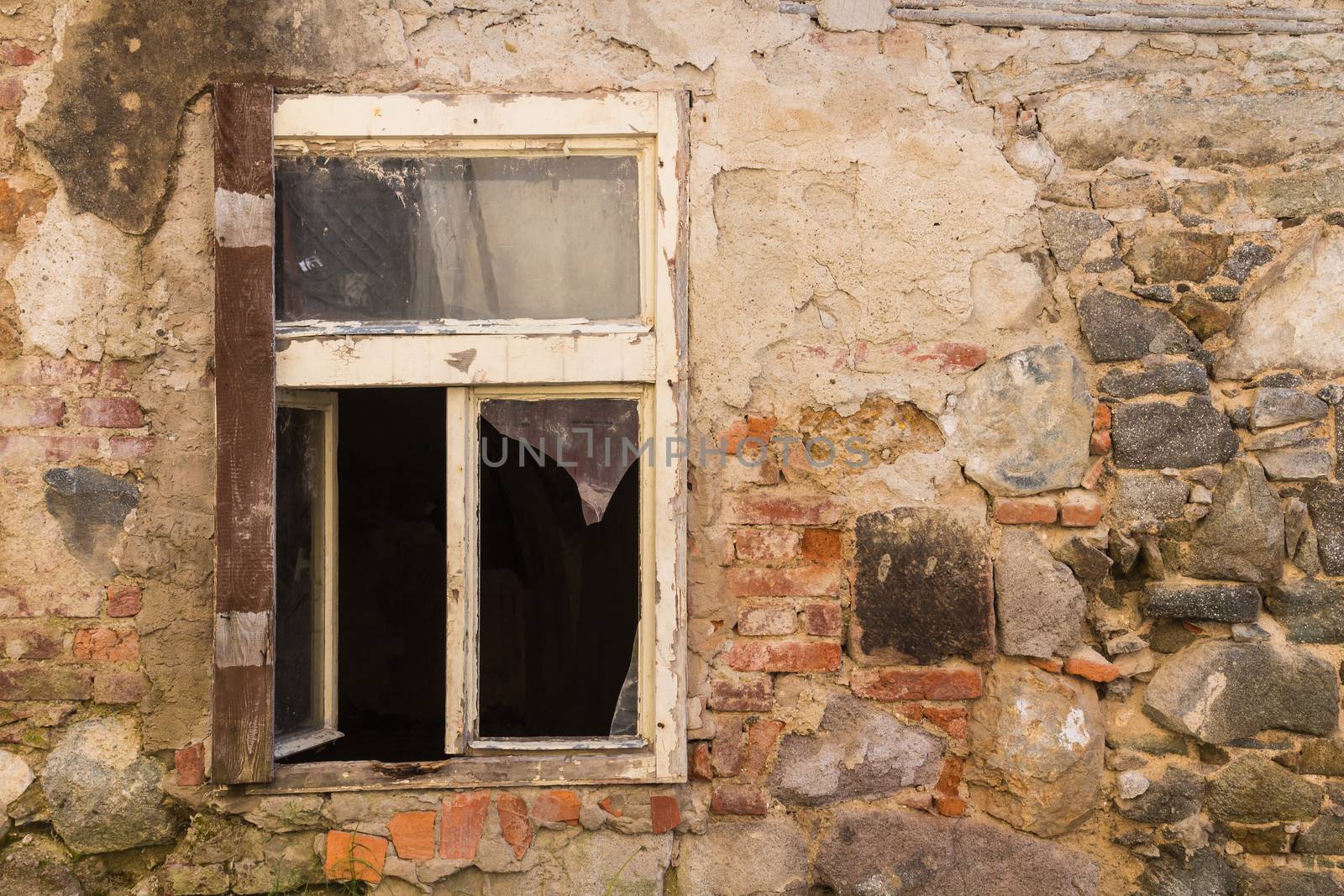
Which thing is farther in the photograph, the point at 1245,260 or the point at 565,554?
the point at 565,554

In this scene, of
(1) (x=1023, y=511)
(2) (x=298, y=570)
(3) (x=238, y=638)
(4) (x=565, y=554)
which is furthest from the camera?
(4) (x=565, y=554)

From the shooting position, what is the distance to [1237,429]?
228cm

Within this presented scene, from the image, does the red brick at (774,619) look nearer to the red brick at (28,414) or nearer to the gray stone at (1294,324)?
the gray stone at (1294,324)

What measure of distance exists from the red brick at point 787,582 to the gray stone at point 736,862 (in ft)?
1.77

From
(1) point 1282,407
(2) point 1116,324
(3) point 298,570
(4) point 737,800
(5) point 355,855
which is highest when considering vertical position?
(2) point 1116,324

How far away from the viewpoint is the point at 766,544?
223 centimetres

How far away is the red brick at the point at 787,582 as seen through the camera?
7.28 feet

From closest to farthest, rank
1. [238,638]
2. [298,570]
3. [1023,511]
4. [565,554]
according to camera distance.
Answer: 1. [238,638]
2. [1023,511]
3. [298,570]
4. [565,554]

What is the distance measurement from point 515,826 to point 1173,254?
2036mm

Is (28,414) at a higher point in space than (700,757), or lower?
higher

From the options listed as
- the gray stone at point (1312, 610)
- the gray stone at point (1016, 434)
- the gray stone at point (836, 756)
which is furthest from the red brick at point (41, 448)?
the gray stone at point (1312, 610)

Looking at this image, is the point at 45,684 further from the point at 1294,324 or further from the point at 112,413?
the point at 1294,324

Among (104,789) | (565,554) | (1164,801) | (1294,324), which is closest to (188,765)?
(104,789)

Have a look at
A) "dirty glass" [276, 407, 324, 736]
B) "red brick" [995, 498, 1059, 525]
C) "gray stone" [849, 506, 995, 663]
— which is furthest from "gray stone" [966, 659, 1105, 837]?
"dirty glass" [276, 407, 324, 736]
